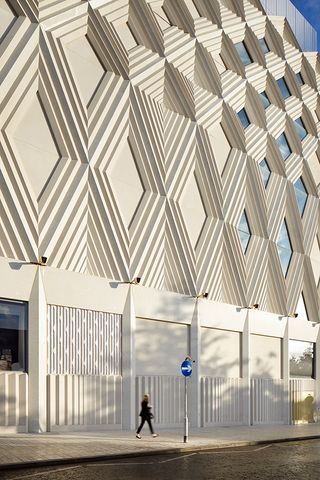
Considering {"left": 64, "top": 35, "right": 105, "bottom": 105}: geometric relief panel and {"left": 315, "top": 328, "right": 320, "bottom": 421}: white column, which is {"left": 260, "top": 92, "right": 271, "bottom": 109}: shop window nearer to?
{"left": 315, "top": 328, "right": 320, "bottom": 421}: white column

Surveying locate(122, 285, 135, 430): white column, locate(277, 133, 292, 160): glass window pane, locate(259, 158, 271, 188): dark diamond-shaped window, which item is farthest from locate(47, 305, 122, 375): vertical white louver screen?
locate(277, 133, 292, 160): glass window pane

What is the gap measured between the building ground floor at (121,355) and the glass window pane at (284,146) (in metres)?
9.04

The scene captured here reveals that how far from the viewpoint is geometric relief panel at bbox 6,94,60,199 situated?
74.6ft

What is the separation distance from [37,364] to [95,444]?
3419 mm

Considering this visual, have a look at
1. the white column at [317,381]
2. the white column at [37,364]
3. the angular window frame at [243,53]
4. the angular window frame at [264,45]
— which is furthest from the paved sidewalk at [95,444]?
the angular window frame at [264,45]

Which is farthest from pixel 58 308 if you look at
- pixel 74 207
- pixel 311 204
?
pixel 311 204

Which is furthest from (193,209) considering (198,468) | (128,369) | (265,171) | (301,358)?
(198,468)

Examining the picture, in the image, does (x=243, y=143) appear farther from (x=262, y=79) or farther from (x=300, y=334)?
(x=300, y=334)

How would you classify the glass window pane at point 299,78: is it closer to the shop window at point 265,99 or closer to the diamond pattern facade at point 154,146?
the diamond pattern facade at point 154,146

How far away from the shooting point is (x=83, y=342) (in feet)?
79.1

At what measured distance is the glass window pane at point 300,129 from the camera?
43594 millimetres

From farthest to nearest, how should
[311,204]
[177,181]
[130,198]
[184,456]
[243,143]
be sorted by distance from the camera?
[311,204]
[243,143]
[177,181]
[130,198]
[184,456]

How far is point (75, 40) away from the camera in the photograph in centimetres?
2575

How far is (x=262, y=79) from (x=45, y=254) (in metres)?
20.5
